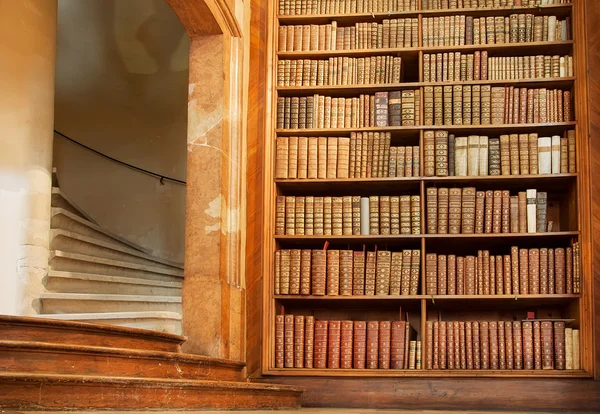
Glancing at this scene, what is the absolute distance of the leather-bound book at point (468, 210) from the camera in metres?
5.22

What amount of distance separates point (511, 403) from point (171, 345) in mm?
1836

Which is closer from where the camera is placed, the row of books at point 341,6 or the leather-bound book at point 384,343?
the leather-bound book at point 384,343

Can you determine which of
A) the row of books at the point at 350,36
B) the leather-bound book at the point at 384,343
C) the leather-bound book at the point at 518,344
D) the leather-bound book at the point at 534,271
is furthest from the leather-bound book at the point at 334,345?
the row of books at the point at 350,36

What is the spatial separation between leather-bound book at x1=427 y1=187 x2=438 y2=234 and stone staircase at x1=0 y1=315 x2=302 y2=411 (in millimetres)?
1350

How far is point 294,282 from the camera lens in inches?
208

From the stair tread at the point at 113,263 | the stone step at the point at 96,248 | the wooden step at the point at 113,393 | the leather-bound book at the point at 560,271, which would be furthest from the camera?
the stone step at the point at 96,248

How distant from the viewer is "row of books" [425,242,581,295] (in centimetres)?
514

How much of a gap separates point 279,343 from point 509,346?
4.02 feet

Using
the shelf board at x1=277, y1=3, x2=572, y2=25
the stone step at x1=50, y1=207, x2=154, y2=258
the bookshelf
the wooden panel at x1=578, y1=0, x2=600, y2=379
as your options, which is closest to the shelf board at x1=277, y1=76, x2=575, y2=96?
the bookshelf

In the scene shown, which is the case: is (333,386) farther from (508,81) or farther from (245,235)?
(508,81)

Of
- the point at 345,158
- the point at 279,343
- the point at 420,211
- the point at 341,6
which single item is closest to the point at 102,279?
the point at 279,343

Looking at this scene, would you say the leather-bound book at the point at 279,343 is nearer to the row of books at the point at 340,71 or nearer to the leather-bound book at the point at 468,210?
the leather-bound book at the point at 468,210

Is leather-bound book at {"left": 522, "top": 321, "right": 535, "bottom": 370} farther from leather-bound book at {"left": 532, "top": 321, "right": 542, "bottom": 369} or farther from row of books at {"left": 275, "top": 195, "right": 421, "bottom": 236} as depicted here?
→ row of books at {"left": 275, "top": 195, "right": 421, "bottom": 236}

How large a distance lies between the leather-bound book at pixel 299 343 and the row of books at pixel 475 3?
6.29 ft
